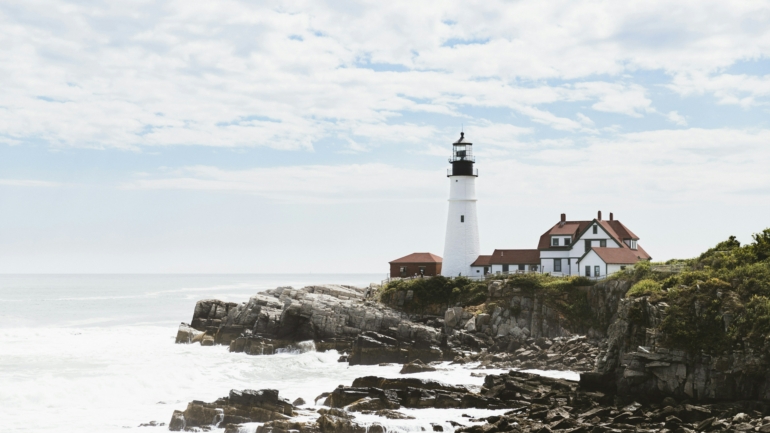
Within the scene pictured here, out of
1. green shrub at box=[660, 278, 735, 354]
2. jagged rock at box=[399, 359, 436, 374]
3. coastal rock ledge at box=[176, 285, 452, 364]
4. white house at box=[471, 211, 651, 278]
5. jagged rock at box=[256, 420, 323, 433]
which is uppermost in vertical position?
white house at box=[471, 211, 651, 278]

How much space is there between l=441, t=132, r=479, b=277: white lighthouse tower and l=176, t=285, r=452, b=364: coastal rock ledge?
6280 mm

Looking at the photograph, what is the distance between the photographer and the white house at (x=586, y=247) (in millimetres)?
40562

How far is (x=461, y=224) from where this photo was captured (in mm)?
44750

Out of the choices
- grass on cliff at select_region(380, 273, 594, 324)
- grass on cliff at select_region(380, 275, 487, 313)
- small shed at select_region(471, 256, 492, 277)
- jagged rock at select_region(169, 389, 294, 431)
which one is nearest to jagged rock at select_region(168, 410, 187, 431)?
jagged rock at select_region(169, 389, 294, 431)

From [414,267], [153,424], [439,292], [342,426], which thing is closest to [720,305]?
[342,426]

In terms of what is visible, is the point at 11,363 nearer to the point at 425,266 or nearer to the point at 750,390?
the point at 425,266

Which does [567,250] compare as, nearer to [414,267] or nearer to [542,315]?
[542,315]

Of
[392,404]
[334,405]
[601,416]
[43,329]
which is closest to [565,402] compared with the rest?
[601,416]

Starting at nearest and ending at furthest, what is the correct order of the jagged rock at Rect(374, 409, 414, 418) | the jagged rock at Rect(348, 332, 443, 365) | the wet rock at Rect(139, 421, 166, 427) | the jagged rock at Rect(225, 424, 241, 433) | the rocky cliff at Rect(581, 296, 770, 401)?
1. the jagged rock at Rect(225, 424, 241, 433)
2. the jagged rock at Rect(374, 409, 414, 418)
3. the wet rock at Rect(139, 421, 166, 427)
4. the rocky cliff at Rect(581, 296, 770, 401)
5. the jagged rock at Rect(348, 332, 443, 365)

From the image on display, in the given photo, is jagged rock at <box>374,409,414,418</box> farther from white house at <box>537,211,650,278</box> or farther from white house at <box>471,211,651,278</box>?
white house at <box>471,211,651,278</box>

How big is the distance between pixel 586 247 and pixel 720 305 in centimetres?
1948

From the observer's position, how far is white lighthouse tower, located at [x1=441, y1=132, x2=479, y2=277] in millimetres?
44562

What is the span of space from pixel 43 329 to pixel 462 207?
32373mm

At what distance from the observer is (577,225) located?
145 ft
